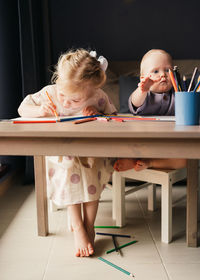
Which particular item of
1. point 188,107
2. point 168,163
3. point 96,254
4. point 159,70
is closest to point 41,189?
point 96,254

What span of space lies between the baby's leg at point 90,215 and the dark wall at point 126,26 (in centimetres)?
180

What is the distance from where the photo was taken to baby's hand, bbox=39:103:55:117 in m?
1.21

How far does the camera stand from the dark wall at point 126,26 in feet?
9.26

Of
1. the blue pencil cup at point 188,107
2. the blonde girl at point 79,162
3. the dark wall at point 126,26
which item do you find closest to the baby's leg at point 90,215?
the blonde girl at point 79,162

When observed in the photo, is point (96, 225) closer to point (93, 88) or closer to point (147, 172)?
point (147, 172)

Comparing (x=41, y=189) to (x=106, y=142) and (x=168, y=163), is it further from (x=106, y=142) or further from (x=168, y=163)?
(x=106, y=142)

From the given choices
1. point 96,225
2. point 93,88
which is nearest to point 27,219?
point 96,225

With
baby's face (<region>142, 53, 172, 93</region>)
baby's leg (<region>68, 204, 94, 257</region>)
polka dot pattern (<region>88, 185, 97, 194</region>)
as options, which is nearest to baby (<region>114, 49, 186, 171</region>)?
baby's face (<region>142, 53, 172, 93</region>)

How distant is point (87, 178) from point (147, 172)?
35cm

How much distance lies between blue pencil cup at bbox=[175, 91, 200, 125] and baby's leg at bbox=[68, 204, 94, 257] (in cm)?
72

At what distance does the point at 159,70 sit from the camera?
1.39 meters

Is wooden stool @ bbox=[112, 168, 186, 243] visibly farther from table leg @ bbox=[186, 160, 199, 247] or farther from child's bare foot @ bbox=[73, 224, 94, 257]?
child's bare foot @ bbox=[73, 224, 94, 257]

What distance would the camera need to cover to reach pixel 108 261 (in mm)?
1352

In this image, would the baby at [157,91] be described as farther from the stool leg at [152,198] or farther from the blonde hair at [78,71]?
the stool leg at [152,198]
